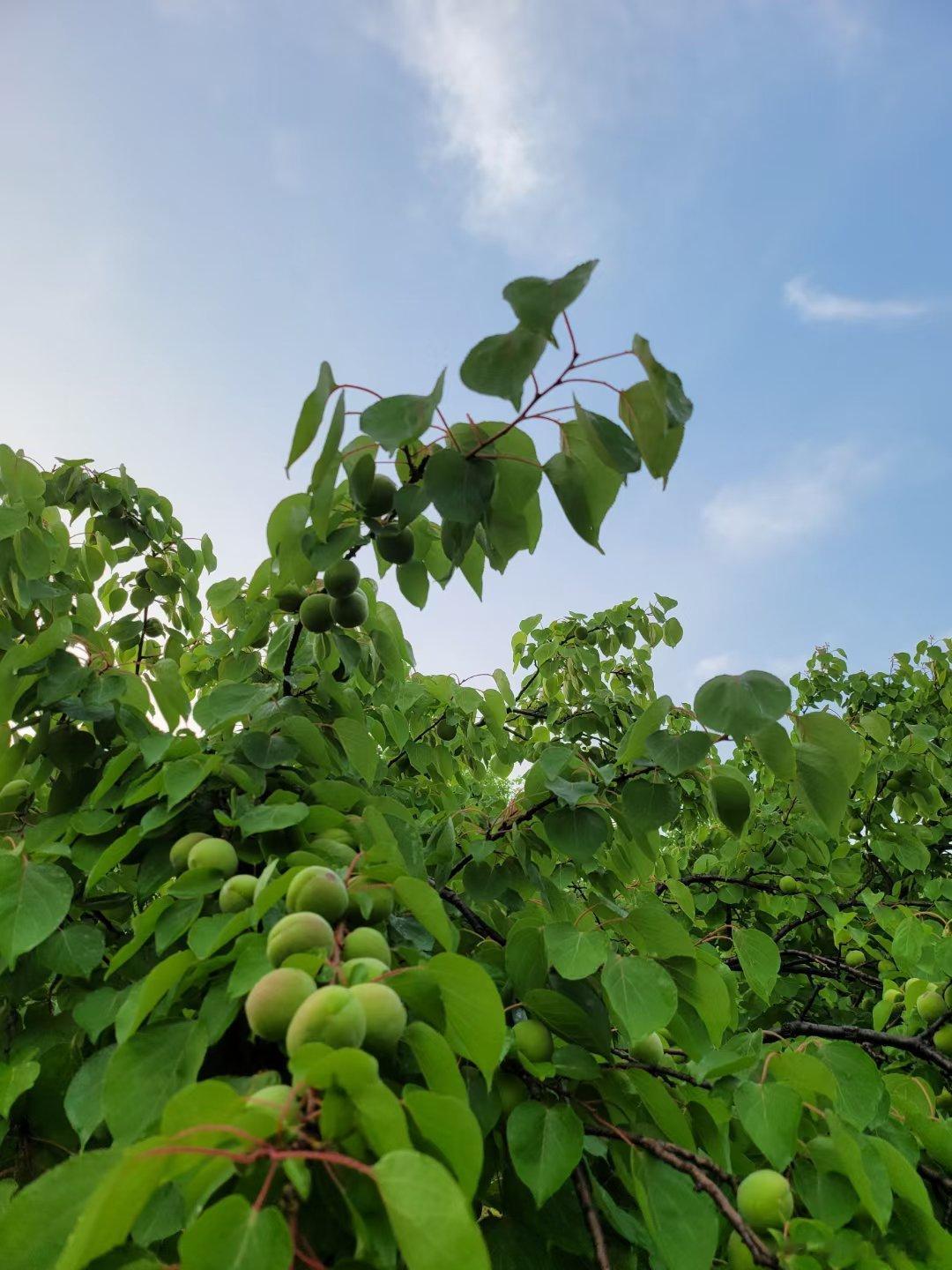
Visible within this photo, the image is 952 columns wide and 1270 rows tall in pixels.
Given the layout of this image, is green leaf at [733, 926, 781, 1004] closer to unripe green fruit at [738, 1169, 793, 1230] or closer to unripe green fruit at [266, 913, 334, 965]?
unripe green fruit at [738, 1169, 793, 1230]

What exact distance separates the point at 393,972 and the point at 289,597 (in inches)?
42.3

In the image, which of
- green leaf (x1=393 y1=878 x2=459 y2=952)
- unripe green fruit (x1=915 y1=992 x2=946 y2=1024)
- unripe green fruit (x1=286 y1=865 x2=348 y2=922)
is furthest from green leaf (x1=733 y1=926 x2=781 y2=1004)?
unripe green fruit (x1=286 y1=865 x2=348 y2=922)

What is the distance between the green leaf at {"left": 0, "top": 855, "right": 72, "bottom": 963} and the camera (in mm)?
1337

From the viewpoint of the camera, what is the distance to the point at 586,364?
4.26 feet

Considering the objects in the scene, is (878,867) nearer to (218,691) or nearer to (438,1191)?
(218,691)

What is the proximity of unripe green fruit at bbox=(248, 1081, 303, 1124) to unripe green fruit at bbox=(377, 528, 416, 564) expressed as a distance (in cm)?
97

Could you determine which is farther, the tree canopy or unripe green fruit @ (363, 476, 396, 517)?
unripe green fruit @ (363, 476, 396, 517)

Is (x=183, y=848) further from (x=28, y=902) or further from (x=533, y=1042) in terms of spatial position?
(x=533, y=1042)

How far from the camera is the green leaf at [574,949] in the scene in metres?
1.30

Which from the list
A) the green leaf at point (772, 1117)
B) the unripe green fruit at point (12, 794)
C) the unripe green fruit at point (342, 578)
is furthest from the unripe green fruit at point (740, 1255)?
the unripe green fruit at point (12, 794)

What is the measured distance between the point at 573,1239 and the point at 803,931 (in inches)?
144

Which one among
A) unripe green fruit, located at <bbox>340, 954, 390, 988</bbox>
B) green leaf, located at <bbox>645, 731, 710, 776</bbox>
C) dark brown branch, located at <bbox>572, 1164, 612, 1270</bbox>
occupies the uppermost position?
green leaf, located at <bbox>645, 731, 710, 776</bbox>

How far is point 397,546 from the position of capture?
157 cm

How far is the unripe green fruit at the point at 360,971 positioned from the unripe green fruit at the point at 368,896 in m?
0.19
